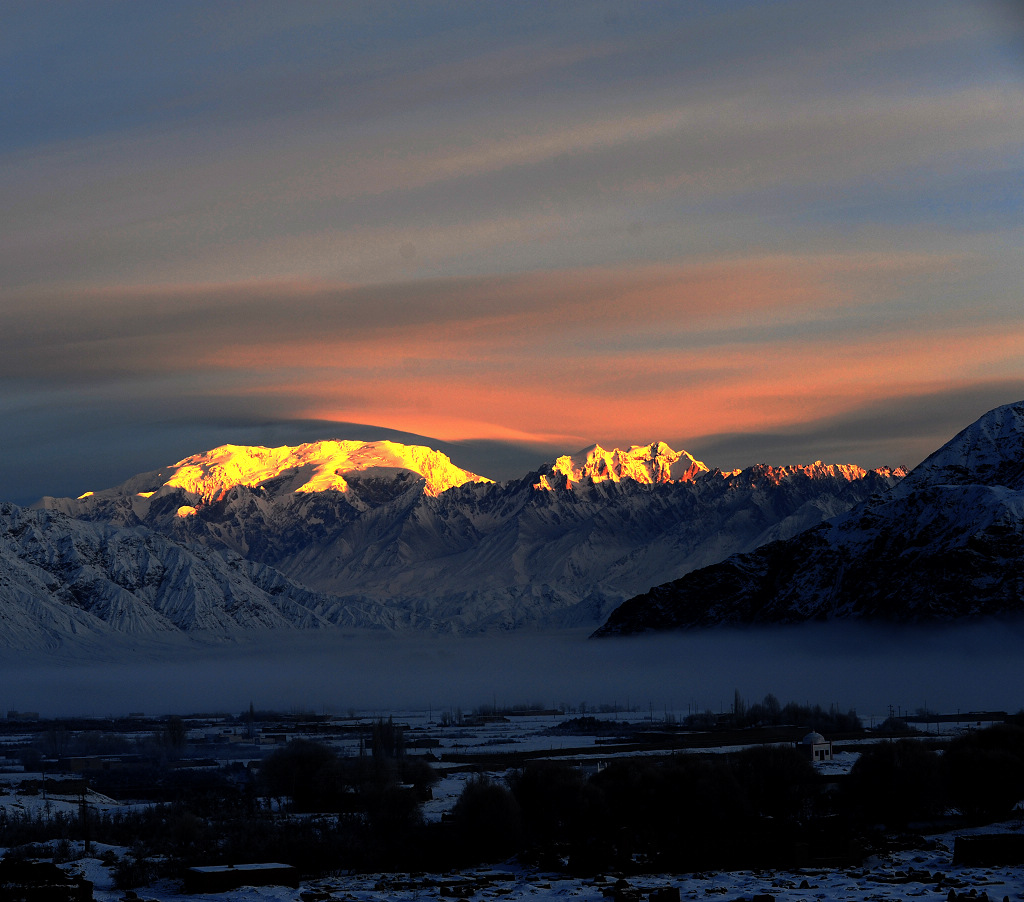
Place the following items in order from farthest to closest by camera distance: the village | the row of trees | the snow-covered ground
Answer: the row of trees < the village < the snow-covered ground

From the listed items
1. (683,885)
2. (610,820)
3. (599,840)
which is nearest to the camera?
(683,885)

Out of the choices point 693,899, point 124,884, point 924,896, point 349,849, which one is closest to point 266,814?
point 349,849

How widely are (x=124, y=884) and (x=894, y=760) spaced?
87.3m

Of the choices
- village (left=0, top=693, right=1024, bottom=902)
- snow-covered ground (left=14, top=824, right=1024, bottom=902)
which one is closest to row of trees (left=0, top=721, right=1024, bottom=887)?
village (left=0, top=693, right=1024, bottom=902)

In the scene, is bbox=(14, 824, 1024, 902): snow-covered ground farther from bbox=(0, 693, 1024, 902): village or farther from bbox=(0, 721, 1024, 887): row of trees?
bbox=(0, 721, 1024, 887): row of trees

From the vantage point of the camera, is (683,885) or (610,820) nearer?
(683,885)

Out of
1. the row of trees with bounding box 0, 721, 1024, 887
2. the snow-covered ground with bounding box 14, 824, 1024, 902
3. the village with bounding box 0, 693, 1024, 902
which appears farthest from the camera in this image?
the row of trees with bounding box 0, 721, 1024, 887

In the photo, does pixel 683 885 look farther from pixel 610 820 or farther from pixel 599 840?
pixel 610 820

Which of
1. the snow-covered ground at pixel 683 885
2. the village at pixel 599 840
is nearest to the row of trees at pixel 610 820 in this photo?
the village at pixel 599 840

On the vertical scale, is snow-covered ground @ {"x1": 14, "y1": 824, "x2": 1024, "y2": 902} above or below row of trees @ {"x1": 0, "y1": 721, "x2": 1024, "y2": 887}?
below

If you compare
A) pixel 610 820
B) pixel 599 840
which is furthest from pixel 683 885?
pixel 610 820

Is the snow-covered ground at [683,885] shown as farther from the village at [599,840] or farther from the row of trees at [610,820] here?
the row of trees at [610,820]

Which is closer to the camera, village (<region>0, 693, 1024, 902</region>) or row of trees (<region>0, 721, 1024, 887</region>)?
village (<region>0, 693, 1024, 902</region>)

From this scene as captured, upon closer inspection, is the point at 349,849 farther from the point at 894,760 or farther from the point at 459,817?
the point at 894,760
